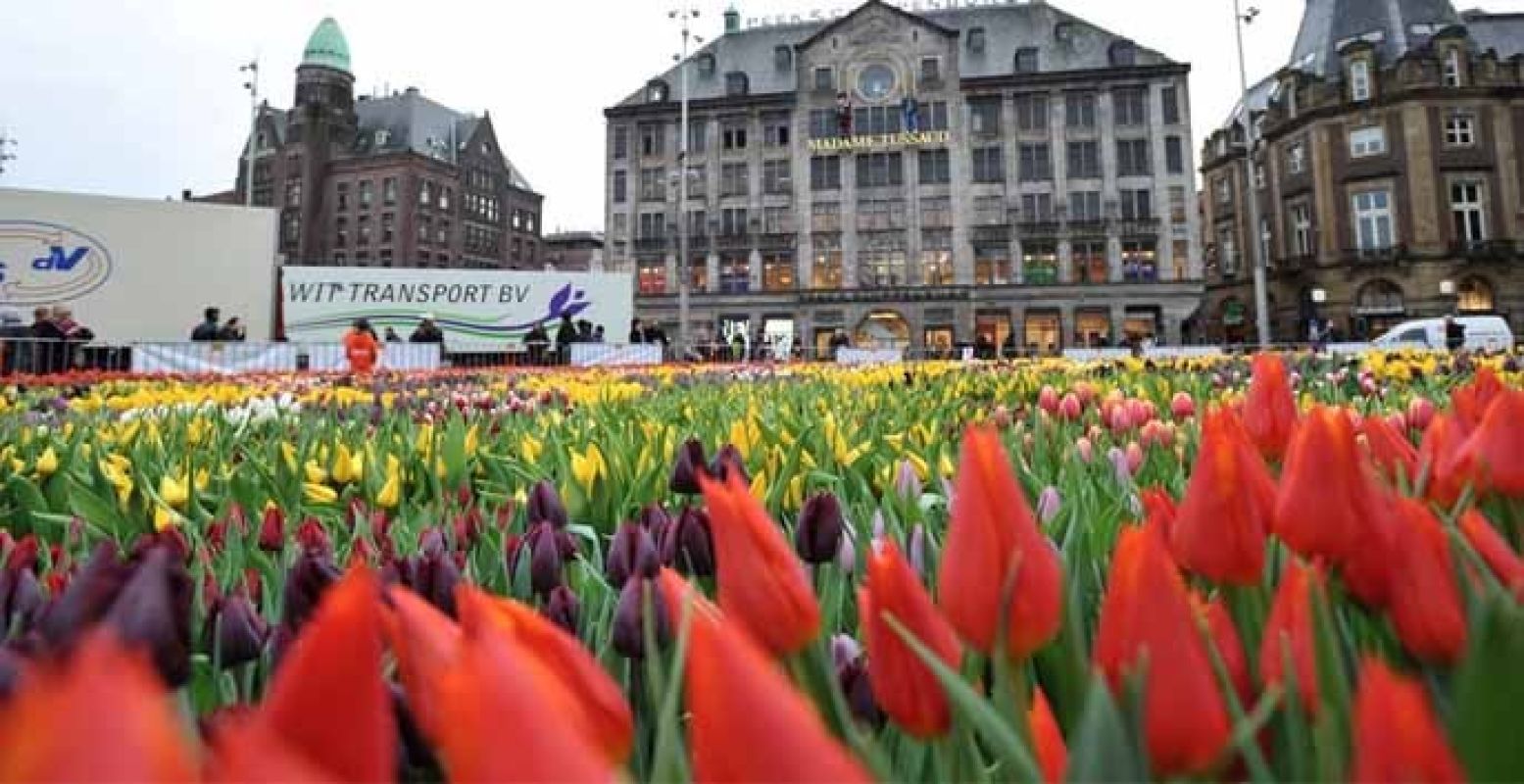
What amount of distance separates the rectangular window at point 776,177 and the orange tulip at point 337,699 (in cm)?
5153

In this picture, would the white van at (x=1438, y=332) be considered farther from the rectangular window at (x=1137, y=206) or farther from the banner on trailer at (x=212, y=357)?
the banner on trailer at (x=212, y=357)

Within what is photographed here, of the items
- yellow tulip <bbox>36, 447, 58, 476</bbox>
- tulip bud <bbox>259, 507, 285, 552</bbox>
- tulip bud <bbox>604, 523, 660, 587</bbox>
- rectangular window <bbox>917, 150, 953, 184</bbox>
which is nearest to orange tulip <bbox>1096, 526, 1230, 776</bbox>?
tulip bud <bbox>604, 523, 660, 587</bbox>

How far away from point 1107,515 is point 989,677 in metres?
0.56

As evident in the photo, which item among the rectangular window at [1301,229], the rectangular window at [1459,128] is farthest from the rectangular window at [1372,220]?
the rectangular window at [1459,128]

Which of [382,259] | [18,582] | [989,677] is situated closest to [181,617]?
[18,582]

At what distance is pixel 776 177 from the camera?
50.9 m

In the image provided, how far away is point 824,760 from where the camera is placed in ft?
1.18

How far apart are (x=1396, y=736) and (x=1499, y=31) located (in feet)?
206

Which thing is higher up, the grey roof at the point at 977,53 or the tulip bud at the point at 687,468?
the grey roof at the point at 977,53

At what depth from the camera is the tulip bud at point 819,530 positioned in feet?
3.83

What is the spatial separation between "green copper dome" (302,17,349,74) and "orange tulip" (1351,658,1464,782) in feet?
289

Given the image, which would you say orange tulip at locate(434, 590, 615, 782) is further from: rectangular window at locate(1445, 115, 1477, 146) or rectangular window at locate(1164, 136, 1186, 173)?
rectangular window at locate(1445, 115, 1477, 146)

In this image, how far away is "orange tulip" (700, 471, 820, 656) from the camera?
65cm

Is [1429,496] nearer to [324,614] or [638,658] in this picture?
[638,658]
